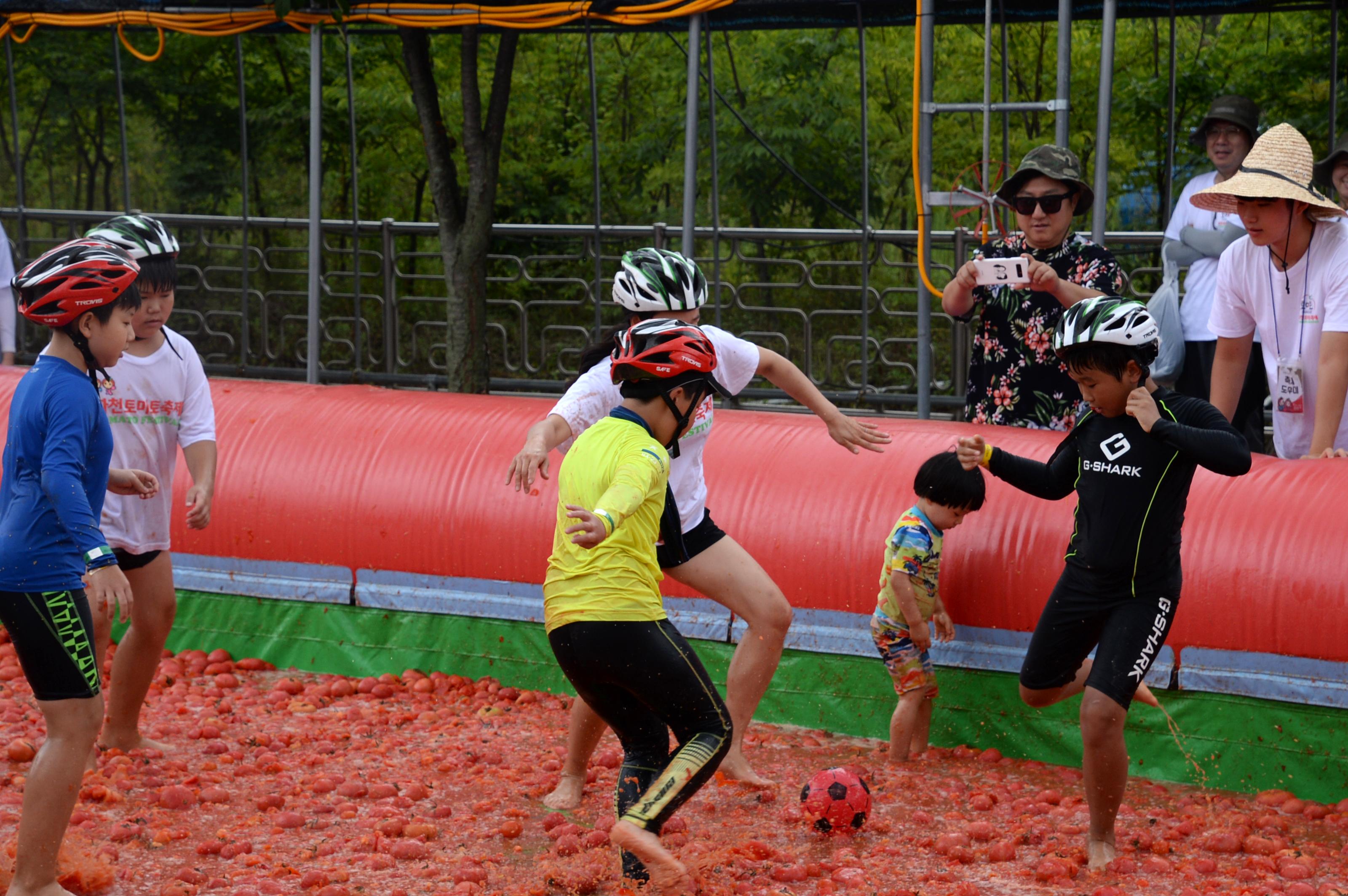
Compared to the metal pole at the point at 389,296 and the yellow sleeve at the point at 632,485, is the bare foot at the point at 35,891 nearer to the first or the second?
the yellow sleeve at the point at 632,485

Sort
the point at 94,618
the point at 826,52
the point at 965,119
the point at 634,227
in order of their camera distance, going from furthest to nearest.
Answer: the point at 965,119 < the point at 826,52 < the point at 634,227 < the point at 94,618

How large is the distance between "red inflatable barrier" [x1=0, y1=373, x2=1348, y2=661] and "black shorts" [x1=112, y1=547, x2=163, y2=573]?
4.40 ft

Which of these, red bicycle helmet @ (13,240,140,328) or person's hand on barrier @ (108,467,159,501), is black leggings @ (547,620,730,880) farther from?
red bicycle helmet @ (13,240,140,328)

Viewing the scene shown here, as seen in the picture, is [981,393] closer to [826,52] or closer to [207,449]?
[207,449]

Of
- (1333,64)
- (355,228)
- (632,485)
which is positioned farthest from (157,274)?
(355,228)

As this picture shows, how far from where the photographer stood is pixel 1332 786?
4.86 m

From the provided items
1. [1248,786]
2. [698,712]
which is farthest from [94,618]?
[1248,786]

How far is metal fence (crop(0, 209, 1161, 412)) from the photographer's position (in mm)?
12648

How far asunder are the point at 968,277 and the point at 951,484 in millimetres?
906

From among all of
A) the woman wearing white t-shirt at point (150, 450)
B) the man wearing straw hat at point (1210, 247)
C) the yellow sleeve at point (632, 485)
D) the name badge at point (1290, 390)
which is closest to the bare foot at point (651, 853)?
the yellow sleeve at point (632, 485)

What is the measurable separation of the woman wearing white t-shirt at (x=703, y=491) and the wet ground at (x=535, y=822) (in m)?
0.30

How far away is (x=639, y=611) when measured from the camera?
398 centimetres

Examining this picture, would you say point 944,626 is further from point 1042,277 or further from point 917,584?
point 1042,277

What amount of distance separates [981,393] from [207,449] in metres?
3.22
